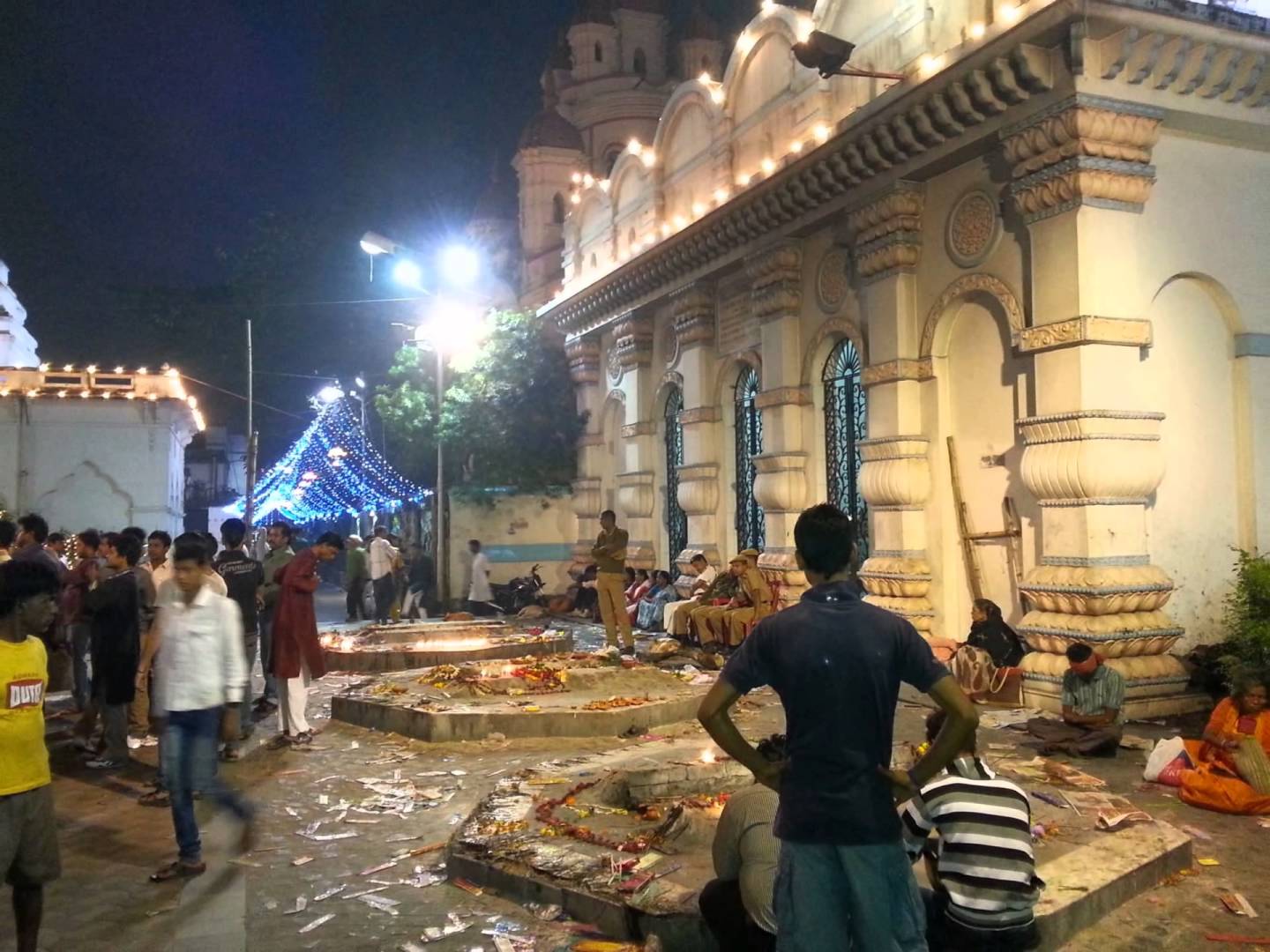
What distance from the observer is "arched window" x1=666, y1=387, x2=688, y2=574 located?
19844mm

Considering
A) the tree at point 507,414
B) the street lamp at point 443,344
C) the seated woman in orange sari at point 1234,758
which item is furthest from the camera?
the tree at point 507,414

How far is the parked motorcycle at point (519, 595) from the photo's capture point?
22.7 meters

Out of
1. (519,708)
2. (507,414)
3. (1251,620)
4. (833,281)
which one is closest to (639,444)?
(507,414)

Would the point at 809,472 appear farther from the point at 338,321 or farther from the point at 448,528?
the point at 338,321

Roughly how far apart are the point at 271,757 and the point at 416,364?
17864 millimetres

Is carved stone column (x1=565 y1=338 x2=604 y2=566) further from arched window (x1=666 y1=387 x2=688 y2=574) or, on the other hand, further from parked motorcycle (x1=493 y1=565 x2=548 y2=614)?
arched window (x1=666 y1=387 x2=688 y2=574)

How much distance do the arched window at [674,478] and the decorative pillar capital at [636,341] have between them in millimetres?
1017

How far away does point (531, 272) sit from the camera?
88.1 ft

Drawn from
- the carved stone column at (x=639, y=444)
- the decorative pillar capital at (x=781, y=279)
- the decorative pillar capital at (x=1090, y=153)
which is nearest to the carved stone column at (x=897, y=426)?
the decorative pillar capital at (x=781, y=279)

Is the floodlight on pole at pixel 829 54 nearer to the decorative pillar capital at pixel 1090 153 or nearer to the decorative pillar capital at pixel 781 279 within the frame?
the decorative pillar capital at pixel 1090 153

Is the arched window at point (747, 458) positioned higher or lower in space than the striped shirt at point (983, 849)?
higher

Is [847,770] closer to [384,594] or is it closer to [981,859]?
[981,859]

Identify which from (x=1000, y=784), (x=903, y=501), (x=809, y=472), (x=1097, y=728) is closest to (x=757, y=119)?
(x=809, y=472)

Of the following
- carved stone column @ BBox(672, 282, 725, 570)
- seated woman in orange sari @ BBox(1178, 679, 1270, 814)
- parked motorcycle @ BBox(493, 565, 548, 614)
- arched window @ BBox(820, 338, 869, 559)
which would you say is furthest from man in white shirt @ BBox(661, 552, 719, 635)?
seated woman in orange sari @ BBox(1178, 679, 1270, 814)
